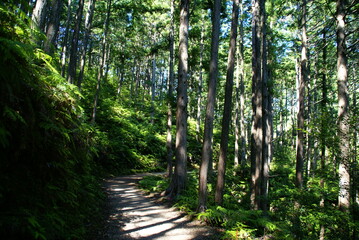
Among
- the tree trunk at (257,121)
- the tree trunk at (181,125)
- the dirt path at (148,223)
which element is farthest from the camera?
the tree trunk at (257,121)

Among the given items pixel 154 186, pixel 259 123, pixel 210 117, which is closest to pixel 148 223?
pixel 210 117

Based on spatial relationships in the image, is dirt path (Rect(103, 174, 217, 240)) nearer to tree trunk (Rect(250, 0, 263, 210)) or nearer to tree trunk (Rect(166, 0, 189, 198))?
tree trunk (Rect(166, 0, 189, 198))

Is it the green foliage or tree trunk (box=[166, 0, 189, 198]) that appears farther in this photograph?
the green foliage

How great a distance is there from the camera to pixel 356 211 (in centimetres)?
568

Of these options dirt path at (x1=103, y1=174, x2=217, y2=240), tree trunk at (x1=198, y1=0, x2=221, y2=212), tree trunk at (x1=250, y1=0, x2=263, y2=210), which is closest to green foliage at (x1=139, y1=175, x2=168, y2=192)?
dirt path at (x1=103, y1=174, x2=217, y2=240)

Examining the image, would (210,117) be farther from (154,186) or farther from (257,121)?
(154,186)

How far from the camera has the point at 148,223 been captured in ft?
19.0

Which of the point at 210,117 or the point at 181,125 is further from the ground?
the point at 210,117

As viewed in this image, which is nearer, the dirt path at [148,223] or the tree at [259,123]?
the dirt path at [148,223]

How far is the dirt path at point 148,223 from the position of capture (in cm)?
502

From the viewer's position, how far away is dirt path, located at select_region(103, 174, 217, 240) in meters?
5.02

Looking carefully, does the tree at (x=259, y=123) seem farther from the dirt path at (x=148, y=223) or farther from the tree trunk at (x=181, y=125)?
the dirt path at (x=148, y=223)

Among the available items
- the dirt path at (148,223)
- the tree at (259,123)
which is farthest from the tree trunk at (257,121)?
the dirt path at (148,223)

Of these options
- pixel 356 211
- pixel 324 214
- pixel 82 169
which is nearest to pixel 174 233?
pixel 82 169
